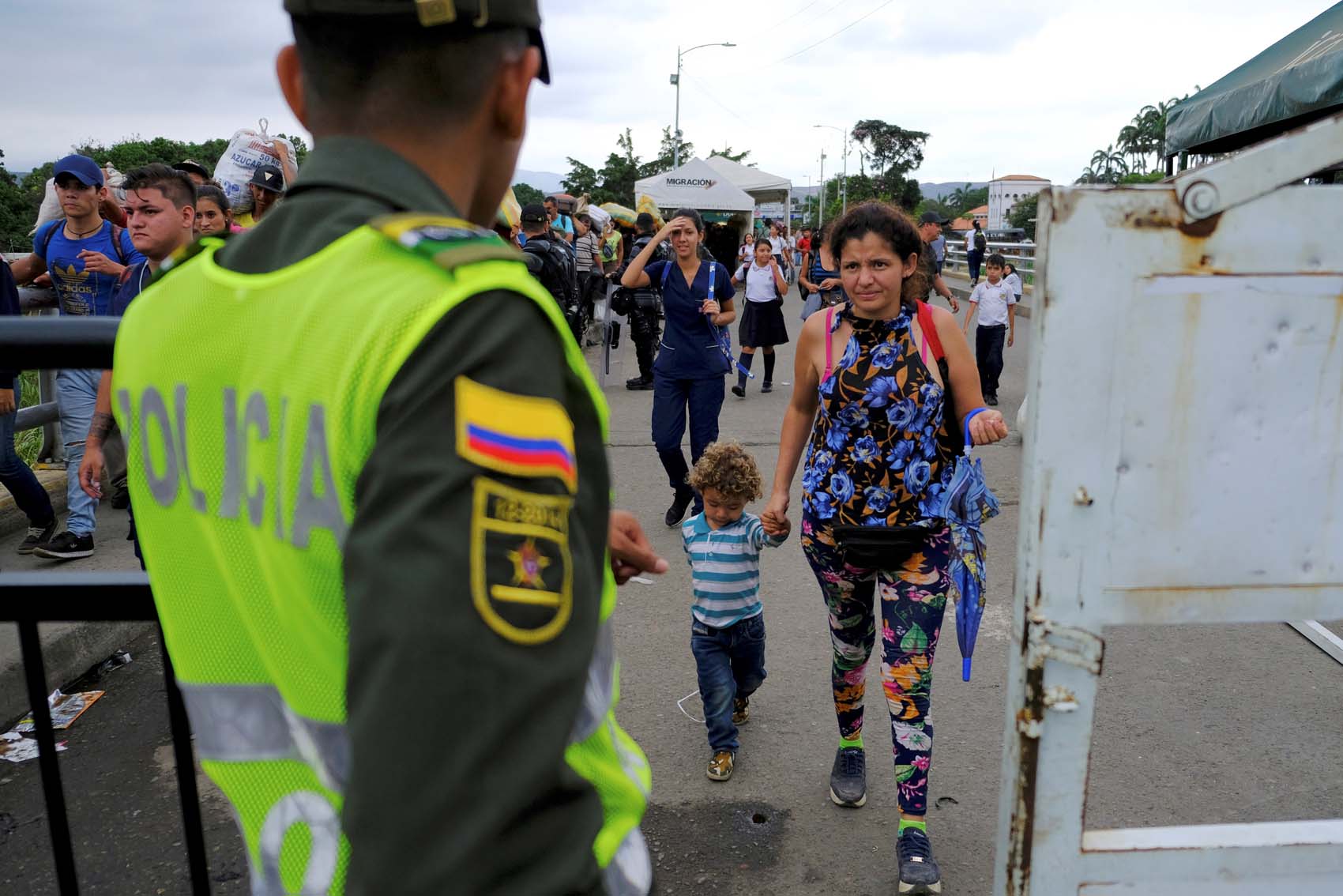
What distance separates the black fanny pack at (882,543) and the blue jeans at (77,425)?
450cm

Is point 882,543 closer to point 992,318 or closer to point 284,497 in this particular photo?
point 284,497

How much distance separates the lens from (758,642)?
387cm

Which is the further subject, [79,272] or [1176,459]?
[79,272]

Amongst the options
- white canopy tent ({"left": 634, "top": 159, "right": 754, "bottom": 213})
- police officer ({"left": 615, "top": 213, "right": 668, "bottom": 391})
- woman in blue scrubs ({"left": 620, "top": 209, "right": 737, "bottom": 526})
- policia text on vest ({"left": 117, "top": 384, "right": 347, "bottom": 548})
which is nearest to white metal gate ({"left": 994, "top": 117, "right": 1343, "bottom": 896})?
policia text on vest ({"left": 117, "top": 384, "right": 347, "bottom": 548})

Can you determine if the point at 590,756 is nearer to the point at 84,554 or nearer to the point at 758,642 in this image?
the point at 758,642

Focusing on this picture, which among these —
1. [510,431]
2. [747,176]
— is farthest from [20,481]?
[747,176]

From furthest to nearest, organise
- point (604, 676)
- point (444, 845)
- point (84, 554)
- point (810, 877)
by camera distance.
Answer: point (84, 554) < point (810, 877) < point (604, 676) < point (444, 845)

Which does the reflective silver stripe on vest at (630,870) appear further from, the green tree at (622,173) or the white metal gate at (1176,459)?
the green tree at (622,173)

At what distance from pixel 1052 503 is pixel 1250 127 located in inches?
346

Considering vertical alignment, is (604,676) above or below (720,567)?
above

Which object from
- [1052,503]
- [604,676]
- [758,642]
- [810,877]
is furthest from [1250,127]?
[604,676]

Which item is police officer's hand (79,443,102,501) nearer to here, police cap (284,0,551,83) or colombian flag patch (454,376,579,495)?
police cap (284,0,551,83)

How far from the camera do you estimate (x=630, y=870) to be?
1017 mm

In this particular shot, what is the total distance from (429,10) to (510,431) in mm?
376
